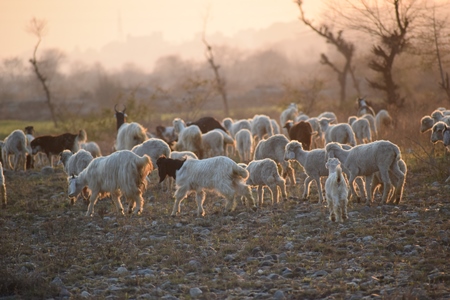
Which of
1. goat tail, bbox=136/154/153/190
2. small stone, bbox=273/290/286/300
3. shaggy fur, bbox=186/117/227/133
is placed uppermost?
shaggy fur, bbox=186/117/227/133

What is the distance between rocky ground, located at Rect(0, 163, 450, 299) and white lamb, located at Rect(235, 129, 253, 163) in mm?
6071

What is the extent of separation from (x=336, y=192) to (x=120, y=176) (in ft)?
13.2

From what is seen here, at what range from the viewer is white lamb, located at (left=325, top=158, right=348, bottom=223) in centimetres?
997

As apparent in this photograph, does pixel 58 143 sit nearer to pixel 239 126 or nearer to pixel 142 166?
pixel 239 126

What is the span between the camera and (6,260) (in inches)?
369

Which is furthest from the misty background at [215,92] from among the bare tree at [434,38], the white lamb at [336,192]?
the white lamb at [336,192]

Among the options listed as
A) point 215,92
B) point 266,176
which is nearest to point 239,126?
point 266,176

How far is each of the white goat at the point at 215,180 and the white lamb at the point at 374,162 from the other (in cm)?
164

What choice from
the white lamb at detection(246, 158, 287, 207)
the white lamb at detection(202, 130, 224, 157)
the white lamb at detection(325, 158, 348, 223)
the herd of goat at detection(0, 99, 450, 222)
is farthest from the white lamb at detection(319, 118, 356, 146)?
the white lamb at detection(325, 158, 348, 223)

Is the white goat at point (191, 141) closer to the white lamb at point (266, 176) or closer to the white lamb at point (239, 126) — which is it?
the white lamb at point (239, 126)

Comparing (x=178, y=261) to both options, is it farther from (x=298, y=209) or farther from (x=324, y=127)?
(x=324, y=127)

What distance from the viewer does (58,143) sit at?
1927cm

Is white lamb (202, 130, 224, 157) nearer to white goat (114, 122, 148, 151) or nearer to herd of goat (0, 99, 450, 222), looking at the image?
white goat (114, 122, 148, 151)

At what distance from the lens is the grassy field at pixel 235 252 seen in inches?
296
